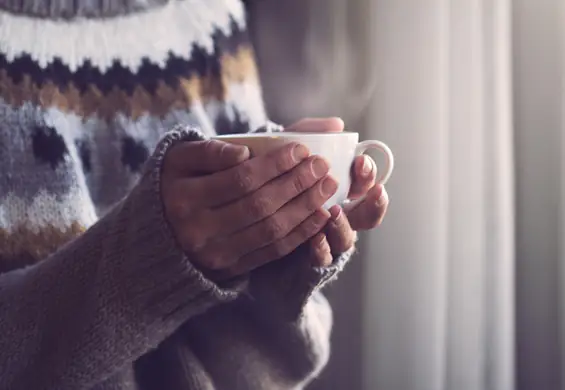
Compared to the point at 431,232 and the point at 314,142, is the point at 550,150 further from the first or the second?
the point at 314,142

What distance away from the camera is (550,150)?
642 mm

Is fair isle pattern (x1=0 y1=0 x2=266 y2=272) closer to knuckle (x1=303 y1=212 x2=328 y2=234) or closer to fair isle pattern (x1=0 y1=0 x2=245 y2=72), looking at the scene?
fair isle pattern (x1=0 y1=0 x2=245 y2=72)

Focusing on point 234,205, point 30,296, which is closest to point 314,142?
point 234,205

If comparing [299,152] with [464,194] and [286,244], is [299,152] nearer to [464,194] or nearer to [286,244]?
[286,244]

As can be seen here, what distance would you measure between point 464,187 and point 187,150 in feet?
1.25

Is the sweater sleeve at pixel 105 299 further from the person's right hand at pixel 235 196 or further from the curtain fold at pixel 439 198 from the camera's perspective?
the curtain fold at pixel 439 198

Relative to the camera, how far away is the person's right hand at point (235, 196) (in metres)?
0.38

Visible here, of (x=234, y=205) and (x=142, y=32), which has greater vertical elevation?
(x=142, y=32)

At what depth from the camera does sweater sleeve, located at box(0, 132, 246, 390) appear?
0.41 m

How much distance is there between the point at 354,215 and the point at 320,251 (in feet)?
0.14

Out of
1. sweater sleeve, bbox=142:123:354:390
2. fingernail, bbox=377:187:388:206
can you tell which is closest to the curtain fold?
sweater sleeve, bbox=142:123:354:390

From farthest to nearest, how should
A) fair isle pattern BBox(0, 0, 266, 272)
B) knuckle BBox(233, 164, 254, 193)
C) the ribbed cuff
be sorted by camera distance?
fair isle pattern BBox(0, 0, 266, 272) < the ribbed cuff < knuckle BBox(233, 164, 254, 193)

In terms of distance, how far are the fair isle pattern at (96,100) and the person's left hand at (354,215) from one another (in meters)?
0.26

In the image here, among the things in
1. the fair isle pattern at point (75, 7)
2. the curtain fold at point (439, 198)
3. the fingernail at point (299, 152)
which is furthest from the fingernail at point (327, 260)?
the fair isle pattern at point (75, 7)
